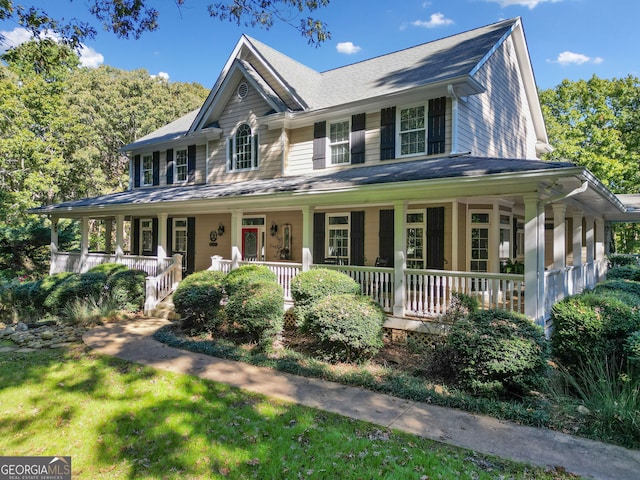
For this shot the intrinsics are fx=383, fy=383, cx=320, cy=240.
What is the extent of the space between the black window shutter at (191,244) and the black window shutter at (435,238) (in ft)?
31.0

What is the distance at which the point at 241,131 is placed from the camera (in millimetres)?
13797

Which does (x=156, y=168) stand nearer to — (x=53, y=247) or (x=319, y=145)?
(x=53, y=247)

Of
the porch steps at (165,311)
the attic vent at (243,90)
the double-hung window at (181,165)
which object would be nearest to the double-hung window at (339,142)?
the attic vent at (243,90)

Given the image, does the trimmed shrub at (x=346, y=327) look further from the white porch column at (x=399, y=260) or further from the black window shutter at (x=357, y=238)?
the black window shutter at (x=357, y=238)

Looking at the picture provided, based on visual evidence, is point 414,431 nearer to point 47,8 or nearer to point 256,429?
point 256,429

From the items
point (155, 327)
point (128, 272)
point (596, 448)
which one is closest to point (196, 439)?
point (596, 448)

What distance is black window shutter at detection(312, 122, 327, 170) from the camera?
39.2 feet

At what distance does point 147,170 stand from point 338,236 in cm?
1048

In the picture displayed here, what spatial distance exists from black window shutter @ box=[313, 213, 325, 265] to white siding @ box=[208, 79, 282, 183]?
6.79 feet

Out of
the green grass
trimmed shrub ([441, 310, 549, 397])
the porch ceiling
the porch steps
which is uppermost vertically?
the porch ceiling

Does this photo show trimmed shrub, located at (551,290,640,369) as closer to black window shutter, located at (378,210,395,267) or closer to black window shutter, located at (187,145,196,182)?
black window shutter, located at (378,210,395,267)

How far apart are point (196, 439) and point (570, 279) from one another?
362 inches

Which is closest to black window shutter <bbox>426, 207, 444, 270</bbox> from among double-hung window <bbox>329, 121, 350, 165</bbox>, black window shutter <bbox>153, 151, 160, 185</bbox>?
double-hung window <bbox>329, 121, 350, 165</bbox>

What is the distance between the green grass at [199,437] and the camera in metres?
3.55
